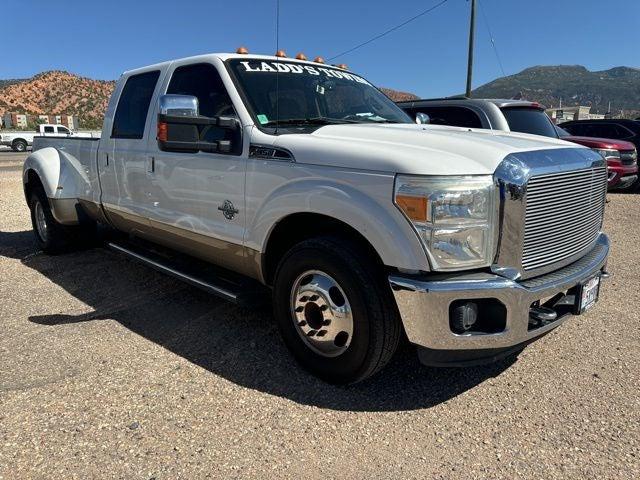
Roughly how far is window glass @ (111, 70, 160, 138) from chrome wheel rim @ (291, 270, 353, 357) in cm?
220

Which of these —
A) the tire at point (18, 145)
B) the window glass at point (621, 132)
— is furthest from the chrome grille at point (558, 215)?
the tire at point (18, 145)

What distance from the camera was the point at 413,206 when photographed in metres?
2.39

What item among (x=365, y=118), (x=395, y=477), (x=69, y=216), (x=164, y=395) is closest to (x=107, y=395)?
(x=164, y=395)

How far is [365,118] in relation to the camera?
3816 mm

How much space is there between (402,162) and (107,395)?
207cm

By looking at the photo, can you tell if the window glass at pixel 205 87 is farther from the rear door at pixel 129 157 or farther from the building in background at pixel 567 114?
the building in background at pixel 567 114

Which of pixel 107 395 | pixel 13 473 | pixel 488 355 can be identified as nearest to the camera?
pixel 13 473

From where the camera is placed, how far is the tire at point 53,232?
19.1 feet

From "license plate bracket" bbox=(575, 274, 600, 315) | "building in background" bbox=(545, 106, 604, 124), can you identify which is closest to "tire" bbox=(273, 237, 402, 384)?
"license plate bracket" bbox=(575, 274, 600, 315)

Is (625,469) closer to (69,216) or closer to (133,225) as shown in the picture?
(133,225)

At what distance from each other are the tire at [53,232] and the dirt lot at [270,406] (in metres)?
1.72

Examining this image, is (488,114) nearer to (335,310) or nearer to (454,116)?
(454,116)

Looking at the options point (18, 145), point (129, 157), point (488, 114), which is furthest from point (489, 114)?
point (18, 145)

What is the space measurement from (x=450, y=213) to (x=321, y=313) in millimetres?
977
